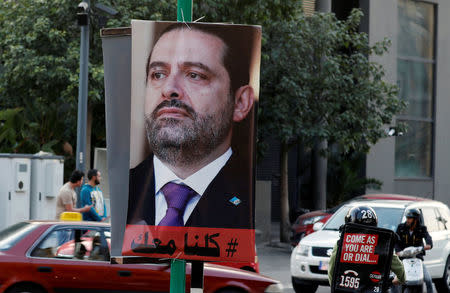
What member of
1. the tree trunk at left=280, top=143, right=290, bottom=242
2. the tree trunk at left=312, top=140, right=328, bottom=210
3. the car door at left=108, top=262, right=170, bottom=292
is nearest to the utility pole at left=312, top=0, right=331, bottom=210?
the tree trunk at left=312, top=140, right=328, bottom=210

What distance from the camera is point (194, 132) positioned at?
15.8 ft

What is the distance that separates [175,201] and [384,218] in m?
9.40

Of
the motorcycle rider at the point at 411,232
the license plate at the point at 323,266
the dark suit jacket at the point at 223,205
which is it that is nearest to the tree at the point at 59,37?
the license plate at the point at 323,266

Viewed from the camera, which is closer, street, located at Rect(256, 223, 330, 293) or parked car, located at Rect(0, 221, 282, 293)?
parked car, located at Rect(0, 221, 282, 293)

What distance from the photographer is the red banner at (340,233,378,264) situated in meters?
6.96

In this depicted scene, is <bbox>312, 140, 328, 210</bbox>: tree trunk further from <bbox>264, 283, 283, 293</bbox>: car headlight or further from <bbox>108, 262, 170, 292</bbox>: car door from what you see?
<bbox>108, 262, 170, 292</bbox>: car door

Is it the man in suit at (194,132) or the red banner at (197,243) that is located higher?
the man in suit at (194,132)

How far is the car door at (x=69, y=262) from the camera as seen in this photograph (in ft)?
30.7

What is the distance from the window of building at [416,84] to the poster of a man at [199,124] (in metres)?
25.2

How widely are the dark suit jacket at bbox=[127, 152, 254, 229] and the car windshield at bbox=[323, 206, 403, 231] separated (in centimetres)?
891

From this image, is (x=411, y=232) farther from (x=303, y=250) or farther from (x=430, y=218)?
(x=430, y=218)

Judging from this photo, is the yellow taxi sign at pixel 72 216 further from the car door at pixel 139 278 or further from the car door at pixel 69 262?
the car door at pixel 139 278

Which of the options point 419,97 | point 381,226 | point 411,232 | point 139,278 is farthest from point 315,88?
point 139,278

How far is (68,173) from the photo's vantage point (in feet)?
72.0
